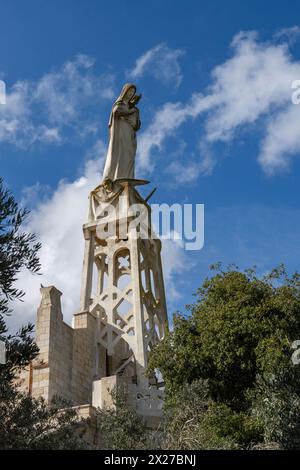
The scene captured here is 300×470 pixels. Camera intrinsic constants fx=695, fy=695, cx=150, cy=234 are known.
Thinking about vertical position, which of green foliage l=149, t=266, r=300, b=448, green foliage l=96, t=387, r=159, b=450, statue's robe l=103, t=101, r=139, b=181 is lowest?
green foliage l=96, t=387, r=159, b=450

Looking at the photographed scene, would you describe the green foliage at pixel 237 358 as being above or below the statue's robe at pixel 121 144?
below

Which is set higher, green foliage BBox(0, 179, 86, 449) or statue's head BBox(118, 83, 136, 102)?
statue's head BBox(118, 83, 136, 102)

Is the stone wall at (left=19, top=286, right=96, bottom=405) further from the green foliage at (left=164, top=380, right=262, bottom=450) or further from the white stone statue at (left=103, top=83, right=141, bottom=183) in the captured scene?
the white stone statue at (left=103, top=83, right=141, bottom=183)

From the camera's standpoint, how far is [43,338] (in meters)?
25.7

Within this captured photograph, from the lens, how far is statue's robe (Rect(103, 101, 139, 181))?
33469 mm

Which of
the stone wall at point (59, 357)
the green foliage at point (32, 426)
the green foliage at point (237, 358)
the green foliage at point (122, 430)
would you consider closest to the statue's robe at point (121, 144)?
the stone wall at point (59, 357)

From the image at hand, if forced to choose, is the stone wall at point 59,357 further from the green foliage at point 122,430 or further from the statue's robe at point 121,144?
the statue's robe at point 121,144

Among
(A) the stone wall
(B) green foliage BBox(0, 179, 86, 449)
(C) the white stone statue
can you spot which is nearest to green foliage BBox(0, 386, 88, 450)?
(B) green foliage BBox(0, 179, 86, 449)

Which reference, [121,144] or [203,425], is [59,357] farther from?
[121,144]

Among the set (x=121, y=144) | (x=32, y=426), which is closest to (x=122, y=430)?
(x=32, y=426)

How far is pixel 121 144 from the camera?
112 ft

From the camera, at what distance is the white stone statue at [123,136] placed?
3350 centimetres

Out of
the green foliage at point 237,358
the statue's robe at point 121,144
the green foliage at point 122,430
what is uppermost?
the statue's robe at point 121,144

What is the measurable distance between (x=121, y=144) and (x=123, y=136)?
1.44 ft
